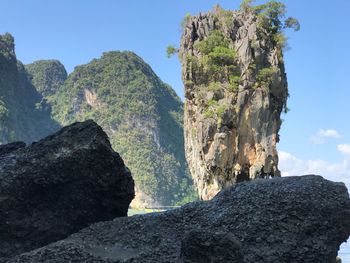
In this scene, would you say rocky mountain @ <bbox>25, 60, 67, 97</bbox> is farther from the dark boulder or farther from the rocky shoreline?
the dark boulder

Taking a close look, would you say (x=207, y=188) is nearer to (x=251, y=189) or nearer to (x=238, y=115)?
(x=238, y=115)

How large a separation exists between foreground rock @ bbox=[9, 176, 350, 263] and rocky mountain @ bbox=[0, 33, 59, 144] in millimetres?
51361

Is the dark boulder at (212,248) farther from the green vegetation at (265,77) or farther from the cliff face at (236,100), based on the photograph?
the green vegetation at (265,77)

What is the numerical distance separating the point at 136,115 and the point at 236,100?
5966 centimetres

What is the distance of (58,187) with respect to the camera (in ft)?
14.8

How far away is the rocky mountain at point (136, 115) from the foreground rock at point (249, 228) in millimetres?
71016

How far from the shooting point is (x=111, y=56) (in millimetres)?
89562

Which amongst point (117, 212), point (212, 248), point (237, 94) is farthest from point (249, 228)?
point (237, 94)

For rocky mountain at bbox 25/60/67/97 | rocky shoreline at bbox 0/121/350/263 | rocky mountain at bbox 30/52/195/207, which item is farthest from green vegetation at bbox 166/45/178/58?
rocky mountain at bbox 25/60/67/97

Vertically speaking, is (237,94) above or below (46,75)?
below

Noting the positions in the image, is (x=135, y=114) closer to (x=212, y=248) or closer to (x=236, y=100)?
(x=236, y=100)

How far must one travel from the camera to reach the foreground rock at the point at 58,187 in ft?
14.3

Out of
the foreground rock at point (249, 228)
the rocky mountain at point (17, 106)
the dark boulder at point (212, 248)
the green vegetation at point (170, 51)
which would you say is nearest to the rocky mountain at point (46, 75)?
the rocky mountain at point (17, 106)

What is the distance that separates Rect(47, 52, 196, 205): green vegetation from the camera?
79750 millimetres
